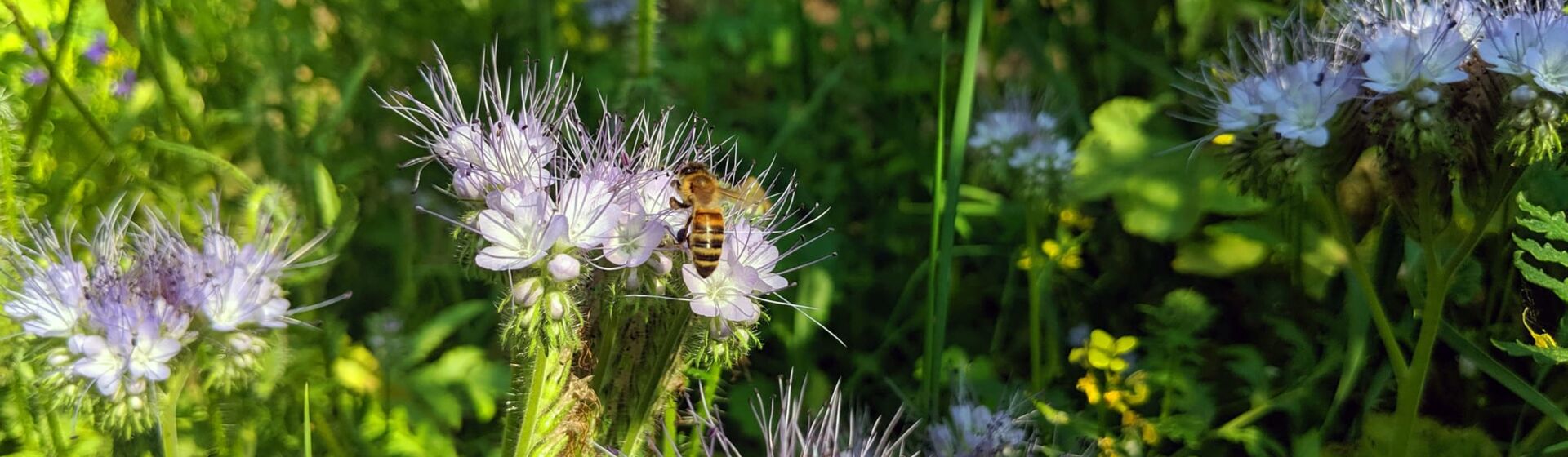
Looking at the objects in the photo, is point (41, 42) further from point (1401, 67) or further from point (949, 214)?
point (1401, 67)

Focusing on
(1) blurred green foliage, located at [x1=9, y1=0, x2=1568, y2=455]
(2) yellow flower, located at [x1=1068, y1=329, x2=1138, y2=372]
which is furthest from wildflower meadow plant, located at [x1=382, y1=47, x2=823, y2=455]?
(2) yellow flower, located at [x1=1068, y1=329, x2=1138, y2=372]

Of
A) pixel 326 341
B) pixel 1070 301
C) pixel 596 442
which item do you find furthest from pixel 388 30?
pixel 596 442

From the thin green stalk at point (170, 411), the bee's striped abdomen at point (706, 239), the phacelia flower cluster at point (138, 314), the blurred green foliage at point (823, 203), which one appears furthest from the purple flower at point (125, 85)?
the bee's striped abdomen at point (706, 239)

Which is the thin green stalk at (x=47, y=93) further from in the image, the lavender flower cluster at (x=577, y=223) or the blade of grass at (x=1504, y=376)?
the blade of grass at (x=1504, y=376)

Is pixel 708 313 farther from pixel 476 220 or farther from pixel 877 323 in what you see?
pixel 877 323

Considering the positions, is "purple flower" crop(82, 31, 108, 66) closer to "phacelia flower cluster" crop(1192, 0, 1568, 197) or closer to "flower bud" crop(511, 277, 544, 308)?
"flower bud" crop(511, 277, 544, 308)

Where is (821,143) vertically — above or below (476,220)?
below
